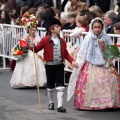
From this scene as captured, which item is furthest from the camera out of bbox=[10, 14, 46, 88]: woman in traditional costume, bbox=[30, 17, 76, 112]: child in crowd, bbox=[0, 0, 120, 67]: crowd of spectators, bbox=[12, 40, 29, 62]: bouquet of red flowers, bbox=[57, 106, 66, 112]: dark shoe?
bbox=[0, 0, 120, 67]: crowd of spectators

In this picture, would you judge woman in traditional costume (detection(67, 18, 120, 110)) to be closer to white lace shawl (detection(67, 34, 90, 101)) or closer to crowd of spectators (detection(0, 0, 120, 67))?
white lace shawl (detection(67, 34, 90, 101))

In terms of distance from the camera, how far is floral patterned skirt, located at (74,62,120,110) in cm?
1126

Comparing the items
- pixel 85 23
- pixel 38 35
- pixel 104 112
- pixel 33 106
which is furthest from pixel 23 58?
pixel 104 112

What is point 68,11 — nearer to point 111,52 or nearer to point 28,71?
point 28,71

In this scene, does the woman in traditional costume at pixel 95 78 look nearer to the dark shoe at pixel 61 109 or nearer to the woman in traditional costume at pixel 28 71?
the dark shoe at pixel 61 109

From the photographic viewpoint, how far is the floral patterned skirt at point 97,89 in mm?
11258

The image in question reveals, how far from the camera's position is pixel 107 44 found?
1140 centimetres

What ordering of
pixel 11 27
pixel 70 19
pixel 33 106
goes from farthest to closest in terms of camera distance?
pixel 11 27
pixel 70 19
pixel 33 106

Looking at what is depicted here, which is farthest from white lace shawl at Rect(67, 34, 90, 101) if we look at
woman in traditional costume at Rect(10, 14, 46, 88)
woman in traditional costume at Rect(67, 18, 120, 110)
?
woman in traditional costume at Rect(10, 14, 46, 88)

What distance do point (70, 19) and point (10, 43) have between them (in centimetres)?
235

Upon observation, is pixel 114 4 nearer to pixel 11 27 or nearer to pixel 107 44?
pixel 11 27

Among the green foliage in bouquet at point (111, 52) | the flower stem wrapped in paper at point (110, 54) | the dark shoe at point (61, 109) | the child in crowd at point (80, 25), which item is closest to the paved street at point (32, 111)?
the dark shoe at point (61, 109)

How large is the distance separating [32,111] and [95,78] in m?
1.28

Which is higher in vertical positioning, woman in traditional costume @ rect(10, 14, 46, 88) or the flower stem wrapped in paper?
the flower stem wrapped in paper
